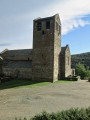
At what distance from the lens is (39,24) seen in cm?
3284

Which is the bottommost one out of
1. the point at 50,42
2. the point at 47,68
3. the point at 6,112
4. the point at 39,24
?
the point at 6,112

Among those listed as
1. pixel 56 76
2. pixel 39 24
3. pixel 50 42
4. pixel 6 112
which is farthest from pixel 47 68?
pixel 6 112

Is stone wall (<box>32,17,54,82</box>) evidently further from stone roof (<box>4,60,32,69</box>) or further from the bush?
the bush

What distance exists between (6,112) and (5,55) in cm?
3370

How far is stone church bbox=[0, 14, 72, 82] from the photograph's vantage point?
30.9m

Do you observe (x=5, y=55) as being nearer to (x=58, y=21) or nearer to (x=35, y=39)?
(x=35, y=39)

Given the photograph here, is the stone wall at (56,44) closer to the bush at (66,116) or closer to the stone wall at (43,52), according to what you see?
the stone wall at (43,52)

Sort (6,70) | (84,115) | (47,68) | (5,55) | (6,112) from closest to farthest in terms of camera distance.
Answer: (84,115)
(6,112)
(47,68)
(6,70)
(5,55)

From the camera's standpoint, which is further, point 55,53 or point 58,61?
point 58,61

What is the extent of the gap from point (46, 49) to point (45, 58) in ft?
6.41

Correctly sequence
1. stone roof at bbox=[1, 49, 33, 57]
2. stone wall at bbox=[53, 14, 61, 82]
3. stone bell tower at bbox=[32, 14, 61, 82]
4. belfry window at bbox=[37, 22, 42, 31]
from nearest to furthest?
stone bell tower at bbox=[32, 14, 61, 82] → stone wall at bbox=[53, 14, 61, 82] → belfry window at bbox=[37, 22, 42, 31] → stone roof at bbox=[1, 49, 33, 57]

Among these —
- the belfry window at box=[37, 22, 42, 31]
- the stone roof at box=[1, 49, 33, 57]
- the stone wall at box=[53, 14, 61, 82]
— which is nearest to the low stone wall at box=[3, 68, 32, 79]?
the stone roof at box=[1, 49, 33, 57]

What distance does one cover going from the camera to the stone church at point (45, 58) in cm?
3086

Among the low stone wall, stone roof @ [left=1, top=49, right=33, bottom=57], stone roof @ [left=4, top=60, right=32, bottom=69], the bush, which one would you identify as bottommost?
the bush
